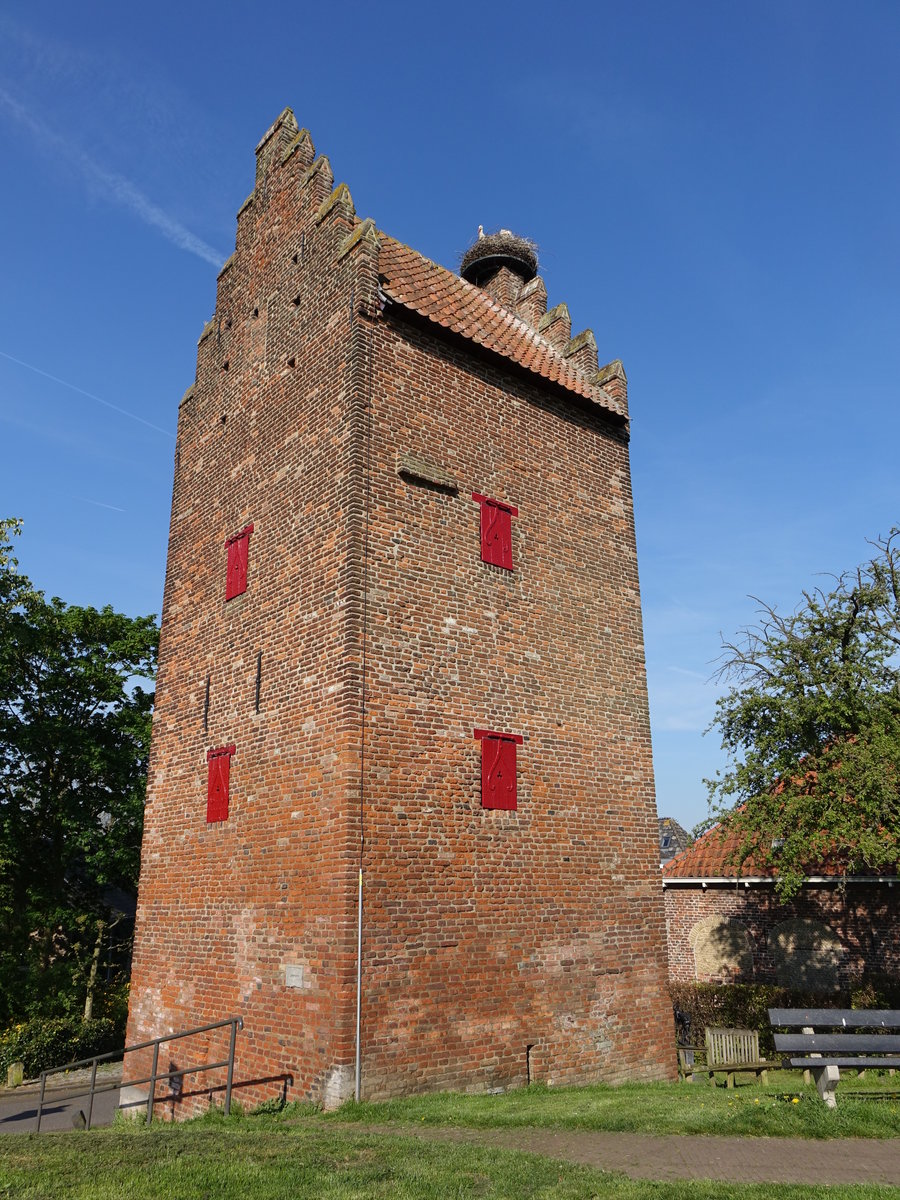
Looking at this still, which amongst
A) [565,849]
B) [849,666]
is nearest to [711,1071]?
[565,849]

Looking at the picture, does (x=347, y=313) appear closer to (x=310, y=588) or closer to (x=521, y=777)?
(x=310, y=588)

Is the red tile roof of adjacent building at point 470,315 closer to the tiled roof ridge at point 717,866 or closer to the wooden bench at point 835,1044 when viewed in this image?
the wooden bench at point 835,1044

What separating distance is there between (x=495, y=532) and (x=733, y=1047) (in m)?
8.82

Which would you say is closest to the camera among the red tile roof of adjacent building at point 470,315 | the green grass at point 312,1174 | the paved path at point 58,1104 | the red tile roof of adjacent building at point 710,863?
the green grass at point 312,1174

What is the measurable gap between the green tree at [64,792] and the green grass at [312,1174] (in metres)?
17.5

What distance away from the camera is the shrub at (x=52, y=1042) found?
69.9 ft

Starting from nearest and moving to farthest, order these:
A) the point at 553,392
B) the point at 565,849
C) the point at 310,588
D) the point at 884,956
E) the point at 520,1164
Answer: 1. the point at 520,1164
2. the point at 310,588
3. the point at 565,849
4. the point at 553,392
5. the point at 884,956

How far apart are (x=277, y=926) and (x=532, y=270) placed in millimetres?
14698

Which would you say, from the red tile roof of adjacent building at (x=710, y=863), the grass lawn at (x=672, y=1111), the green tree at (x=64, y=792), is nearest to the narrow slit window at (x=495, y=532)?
the grass lawn at (x=672, y=1111)

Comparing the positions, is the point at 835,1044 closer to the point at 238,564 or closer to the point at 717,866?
the point at 238,564

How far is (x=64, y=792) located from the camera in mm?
24562

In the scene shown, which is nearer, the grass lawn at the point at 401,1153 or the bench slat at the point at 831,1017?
the grass lawn at the point at 401,1153

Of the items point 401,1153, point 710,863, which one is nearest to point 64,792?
point 710,863

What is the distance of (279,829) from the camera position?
34.8ft
